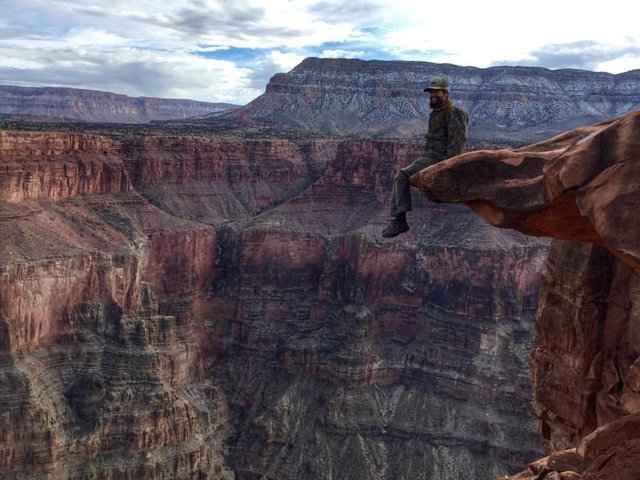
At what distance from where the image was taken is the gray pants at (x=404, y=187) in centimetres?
1759

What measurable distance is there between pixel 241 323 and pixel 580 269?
200ft

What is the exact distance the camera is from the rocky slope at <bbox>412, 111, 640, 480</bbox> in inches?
484

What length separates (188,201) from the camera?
85188 millimetres

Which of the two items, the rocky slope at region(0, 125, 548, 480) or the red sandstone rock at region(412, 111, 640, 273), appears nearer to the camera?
the red sandstone rock at region(412, 111, 640, 273)

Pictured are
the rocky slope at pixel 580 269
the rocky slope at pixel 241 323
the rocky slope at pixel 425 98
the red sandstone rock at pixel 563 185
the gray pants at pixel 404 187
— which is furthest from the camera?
the rocky slope at pixel 425 98

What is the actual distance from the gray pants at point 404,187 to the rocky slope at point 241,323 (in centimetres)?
4169

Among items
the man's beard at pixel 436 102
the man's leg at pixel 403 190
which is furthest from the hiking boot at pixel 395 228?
the man's beard at pixel 436 102

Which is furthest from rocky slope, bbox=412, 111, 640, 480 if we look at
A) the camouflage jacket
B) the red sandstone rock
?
the camouflage jacket

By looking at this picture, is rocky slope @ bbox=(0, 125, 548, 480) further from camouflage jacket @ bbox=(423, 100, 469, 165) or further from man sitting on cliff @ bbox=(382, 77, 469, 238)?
camouflage jacket @ bbox=(423, 100, 469, 165)

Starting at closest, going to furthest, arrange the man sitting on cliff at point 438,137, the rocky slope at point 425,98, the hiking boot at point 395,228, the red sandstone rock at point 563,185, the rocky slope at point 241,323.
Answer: the red sandstone rock at point 563,185 < the man sitting on cliff at point 438,137 < the hiking boot at point 395,228 < the rocky slope at point 241,323 < the rocky slope at point 425,98

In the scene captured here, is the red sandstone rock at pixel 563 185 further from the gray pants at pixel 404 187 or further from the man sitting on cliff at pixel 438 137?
the man sitting on cliff at pixel 438 137

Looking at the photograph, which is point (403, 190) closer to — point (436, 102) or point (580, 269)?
point (436, 102)

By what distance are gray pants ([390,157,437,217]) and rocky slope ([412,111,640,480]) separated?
2.85 feet

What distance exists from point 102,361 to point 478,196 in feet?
158
